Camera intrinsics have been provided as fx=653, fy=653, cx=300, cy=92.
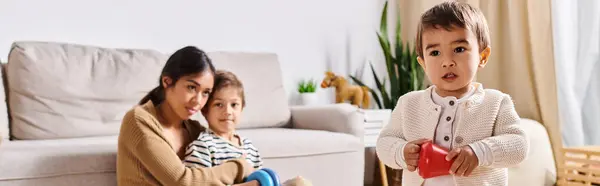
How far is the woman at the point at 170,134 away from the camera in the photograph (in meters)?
1.84

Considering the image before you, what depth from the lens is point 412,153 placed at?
125cm

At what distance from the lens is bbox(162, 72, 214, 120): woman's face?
195 centimetres

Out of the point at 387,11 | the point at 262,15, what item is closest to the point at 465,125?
the point at 262,15

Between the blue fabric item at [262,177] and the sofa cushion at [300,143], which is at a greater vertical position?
the blue fabric item at [262,177]

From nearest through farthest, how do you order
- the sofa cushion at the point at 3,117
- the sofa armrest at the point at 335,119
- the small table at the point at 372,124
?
the sofa cushion at the point at 3,117 → the sofa armrest at the point at 335,119 → the small table at the point at 372,124

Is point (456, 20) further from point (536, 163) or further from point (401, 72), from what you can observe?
point (401, 72)

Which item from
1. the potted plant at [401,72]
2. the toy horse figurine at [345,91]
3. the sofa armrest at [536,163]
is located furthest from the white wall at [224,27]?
the sofa armrest at [536,163]

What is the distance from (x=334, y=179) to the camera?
8.83 ft

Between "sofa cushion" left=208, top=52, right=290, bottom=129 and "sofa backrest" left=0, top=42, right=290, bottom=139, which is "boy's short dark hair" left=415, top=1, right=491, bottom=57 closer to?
"sofa backrest" left=0, top=42, right=290, bottom=139

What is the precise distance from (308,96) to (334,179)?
1.01m

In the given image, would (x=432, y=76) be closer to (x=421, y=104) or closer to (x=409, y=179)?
(x=421, y=104)

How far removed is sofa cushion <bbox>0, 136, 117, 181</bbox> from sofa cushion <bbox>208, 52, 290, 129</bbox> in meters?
1.02

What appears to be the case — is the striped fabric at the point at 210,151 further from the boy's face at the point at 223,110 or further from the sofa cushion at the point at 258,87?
the sofa cushion at the point at 258,87

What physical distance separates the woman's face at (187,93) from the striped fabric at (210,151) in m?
0.09
